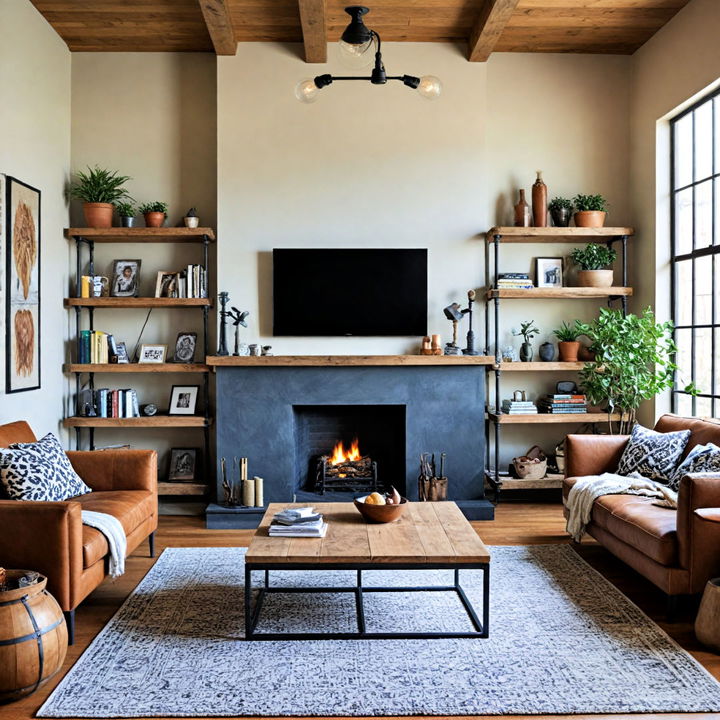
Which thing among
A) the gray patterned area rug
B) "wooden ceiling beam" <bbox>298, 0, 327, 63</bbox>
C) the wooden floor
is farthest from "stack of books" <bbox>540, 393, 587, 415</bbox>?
"wooden ceiling beam" <bbox>298, 0, 327, 63</bbox>

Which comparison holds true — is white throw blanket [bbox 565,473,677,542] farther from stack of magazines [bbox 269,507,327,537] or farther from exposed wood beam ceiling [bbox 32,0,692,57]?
exposed wood beam ceiling [bbox 32,0,692,57]

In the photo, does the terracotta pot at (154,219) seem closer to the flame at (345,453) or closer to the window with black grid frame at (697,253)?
the flame at (345,453)

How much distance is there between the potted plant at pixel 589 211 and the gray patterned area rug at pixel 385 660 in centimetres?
286

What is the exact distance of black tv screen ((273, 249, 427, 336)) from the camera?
5.58 meters

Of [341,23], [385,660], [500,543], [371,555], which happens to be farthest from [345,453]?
[341,23]

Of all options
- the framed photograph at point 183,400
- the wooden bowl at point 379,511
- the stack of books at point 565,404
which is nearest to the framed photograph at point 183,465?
the framed photograph at point 183,400

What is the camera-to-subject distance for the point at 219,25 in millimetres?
5043

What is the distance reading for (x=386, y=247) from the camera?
5.65 meters

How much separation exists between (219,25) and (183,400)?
2.74 meters

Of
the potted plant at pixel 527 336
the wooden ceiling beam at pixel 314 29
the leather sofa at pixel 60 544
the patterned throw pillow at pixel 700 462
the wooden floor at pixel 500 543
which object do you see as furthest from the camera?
the potted plant at pixel 527 336

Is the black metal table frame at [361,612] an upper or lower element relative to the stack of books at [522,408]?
lower

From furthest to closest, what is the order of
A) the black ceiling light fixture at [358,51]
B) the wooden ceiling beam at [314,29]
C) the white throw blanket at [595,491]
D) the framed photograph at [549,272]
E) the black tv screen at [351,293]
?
the framed photograph at [549,272], the black tv screen at [351,293], the wooden ceiling beam at [314,29], the white throw blanket at [595,491], the black ceiling light fixture at [358,51]

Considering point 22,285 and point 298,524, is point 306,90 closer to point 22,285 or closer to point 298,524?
point 298,524

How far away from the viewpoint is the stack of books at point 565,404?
564cm
